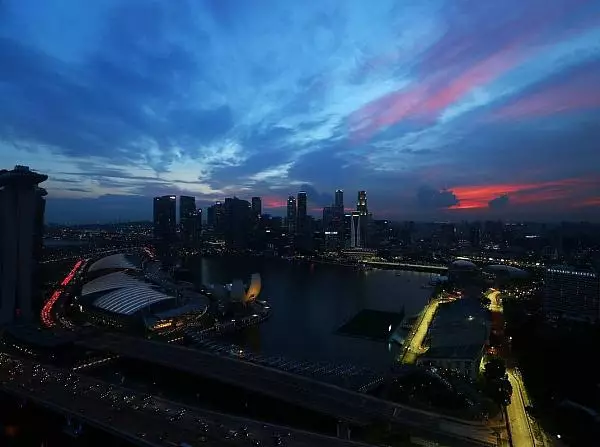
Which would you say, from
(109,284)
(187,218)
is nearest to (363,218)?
(187,218)

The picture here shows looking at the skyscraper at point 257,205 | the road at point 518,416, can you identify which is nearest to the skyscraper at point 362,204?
the skyscraper at point 257,205

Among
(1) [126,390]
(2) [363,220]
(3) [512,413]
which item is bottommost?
(3) [512,413]

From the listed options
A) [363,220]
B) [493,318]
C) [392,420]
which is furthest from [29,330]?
[363,220]

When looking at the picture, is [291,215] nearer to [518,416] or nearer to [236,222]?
[236,222]

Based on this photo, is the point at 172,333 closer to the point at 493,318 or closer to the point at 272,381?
the point at 272,381

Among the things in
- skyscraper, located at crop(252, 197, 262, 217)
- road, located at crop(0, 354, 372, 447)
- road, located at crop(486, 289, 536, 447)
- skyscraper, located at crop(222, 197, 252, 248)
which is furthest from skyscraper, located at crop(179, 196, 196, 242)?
road, located at crop(486, 289, 536, 447)
